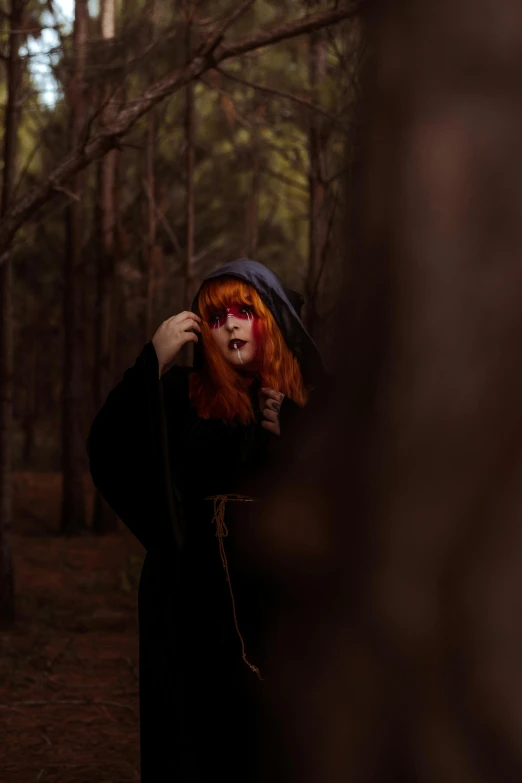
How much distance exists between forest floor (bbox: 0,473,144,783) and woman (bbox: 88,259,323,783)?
69.4 inches

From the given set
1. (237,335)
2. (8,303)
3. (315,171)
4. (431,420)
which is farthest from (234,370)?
(315,171)

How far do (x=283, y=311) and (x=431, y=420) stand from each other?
1.84m

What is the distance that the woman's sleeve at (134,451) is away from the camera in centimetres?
280

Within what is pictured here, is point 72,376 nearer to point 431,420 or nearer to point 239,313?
point 239,313

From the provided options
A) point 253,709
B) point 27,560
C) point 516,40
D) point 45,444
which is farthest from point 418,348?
point 45,444

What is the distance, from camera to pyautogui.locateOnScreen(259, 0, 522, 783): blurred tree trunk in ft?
3.33

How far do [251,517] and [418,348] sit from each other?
5.55 ft

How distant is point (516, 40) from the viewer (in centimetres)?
100

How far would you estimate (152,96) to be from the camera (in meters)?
4.53

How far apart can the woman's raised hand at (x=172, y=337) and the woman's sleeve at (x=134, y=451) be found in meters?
0.02

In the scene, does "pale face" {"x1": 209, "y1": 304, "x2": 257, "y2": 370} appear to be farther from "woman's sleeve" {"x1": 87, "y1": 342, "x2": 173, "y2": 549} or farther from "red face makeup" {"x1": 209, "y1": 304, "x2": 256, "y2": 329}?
"woman's sleeve" {"x1": 87, "y1": 342, "x2": 173, "y2": 549}

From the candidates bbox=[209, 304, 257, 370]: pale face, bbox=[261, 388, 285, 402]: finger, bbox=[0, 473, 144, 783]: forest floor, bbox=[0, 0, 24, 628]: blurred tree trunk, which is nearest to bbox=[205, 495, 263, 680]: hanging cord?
bbox=[261, 388, 285, 402]: finger

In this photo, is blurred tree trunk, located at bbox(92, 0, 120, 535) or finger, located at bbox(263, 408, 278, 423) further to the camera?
blurred tree trunk, located at bbox(92, 0, 120, 535)

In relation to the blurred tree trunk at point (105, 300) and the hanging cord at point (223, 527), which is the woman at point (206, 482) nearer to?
the hanging cord at point (223, 527)
